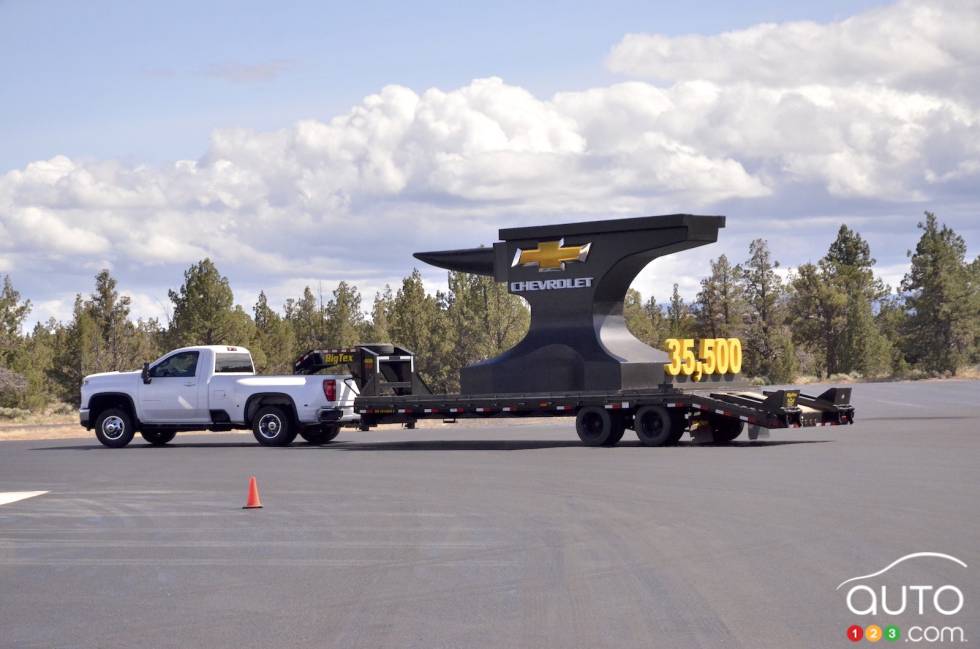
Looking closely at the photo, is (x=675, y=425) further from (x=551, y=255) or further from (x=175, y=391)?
(x=175, y=391)

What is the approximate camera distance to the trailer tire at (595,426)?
25.9 metres

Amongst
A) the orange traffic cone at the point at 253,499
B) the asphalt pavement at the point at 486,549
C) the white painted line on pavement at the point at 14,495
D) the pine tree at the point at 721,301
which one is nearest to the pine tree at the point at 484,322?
the pine tree at the point at 721,301

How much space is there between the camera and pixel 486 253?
28938 millimetres

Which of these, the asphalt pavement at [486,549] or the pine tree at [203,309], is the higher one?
the pine tree at [203,309]

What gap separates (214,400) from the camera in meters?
28.3

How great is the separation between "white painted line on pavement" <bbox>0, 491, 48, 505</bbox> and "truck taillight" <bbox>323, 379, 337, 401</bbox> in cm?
1002

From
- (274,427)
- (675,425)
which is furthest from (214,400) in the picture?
(675,425)

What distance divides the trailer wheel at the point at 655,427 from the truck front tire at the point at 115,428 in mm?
11560

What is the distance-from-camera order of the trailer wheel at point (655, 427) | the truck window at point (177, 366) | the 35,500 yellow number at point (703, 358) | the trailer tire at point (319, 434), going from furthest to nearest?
the trailer tire at point (319, 434) < the truck window at point (177, 366) < the 35,500 yellow number at point (703, 358) < the trailer wheel at point (655, 427)

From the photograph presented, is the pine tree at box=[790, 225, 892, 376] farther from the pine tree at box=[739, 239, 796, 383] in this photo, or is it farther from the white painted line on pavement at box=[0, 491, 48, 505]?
the white painted line on pavement at box=[0, 491, 48, 505]

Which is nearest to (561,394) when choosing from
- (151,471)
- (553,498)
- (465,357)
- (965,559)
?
(151,471)

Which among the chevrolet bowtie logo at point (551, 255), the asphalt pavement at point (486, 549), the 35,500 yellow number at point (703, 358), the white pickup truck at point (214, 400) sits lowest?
the asphalt pavement at point (486, 549)

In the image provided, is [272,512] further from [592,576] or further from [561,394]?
[561,394]

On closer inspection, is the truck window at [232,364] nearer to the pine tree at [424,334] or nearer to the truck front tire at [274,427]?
the truck front tire at [274,427]
